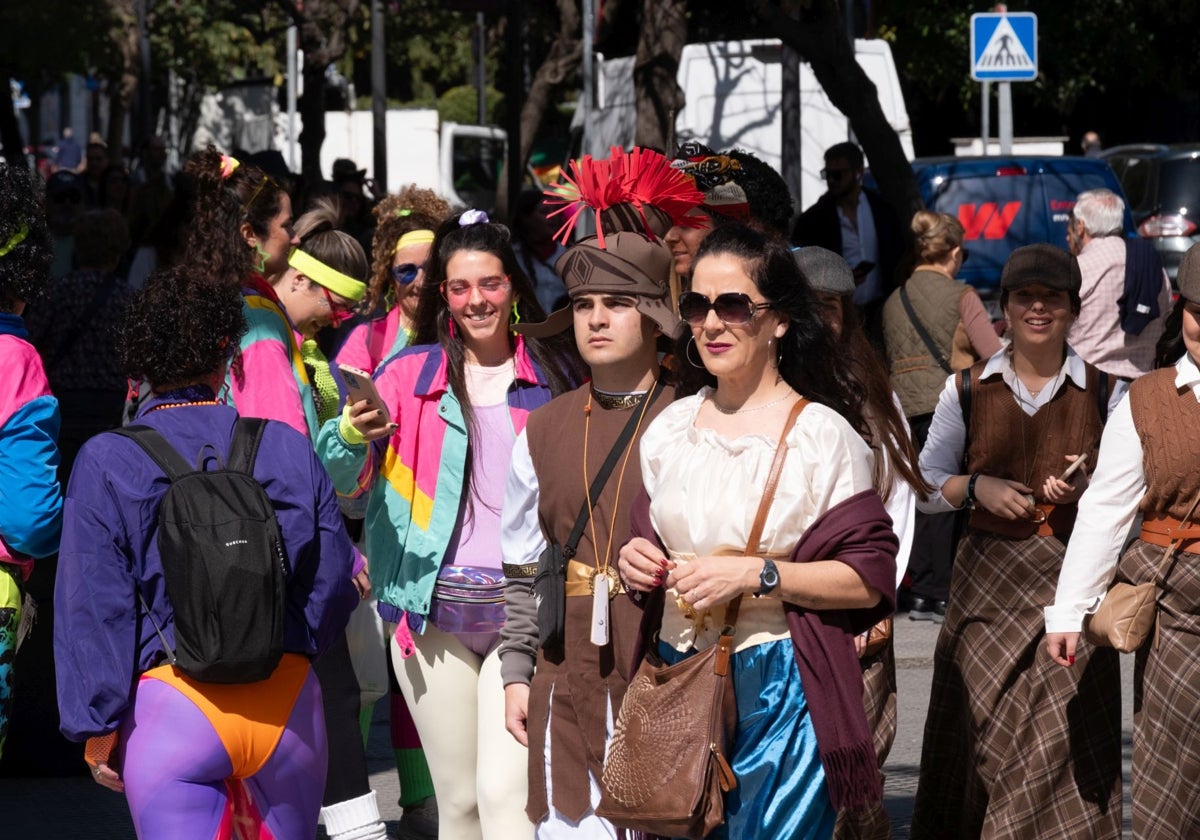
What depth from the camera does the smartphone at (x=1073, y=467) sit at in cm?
529

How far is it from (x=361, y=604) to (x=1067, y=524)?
2.24 metres

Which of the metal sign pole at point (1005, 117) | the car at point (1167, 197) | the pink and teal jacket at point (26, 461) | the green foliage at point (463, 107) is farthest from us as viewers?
the green foliage at point (463, 107)

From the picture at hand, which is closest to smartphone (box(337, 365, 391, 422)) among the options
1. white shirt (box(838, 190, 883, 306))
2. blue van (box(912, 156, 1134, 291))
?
white shirt (box(838, 190, 883, 306))

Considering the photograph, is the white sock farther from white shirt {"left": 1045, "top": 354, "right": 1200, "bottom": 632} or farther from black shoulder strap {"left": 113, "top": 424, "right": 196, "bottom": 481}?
white shirt {"left": 1045, "top": 354, "right": 1200, "bottom": 632}

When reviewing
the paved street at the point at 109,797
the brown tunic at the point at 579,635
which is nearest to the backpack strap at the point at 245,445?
the brown tunic at the point at 579,635

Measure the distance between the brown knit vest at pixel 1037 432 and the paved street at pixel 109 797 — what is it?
55.1 inches

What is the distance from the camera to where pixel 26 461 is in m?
4.45

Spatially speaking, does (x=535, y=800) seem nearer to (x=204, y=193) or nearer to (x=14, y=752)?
(x=204, y=193)

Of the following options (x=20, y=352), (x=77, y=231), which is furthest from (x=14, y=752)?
(x=20, y=352)

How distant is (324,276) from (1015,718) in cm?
253

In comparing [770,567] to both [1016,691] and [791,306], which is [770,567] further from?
[1016,691]

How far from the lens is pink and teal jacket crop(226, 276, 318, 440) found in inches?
203

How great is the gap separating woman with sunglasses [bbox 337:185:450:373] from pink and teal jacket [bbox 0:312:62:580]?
77.4 inches

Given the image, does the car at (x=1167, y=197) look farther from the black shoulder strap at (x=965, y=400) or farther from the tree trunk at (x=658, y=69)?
the black shoulder strap at (x=965, y=400)
